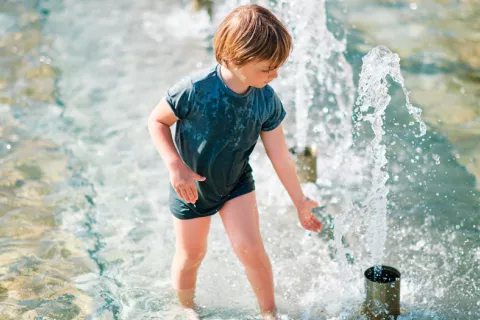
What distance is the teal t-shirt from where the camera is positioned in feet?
8.87

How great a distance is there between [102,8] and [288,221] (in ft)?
16.8

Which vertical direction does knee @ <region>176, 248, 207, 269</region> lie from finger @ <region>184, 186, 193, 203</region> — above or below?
below

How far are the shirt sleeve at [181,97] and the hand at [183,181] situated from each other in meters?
0.23

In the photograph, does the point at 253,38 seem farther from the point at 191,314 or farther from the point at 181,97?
the point at 191,314

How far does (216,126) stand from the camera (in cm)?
274

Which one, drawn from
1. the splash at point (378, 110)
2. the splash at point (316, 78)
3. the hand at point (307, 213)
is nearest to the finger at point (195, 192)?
the hand at point (307, 213)

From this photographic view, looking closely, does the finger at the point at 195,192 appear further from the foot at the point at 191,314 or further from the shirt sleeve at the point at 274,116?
the foot at the point at 191,314

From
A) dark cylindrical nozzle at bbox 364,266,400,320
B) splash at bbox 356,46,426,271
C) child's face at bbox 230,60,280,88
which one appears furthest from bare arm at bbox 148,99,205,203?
splash at bbox 356,46,426,271

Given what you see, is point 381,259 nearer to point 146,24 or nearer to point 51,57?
point 51,57

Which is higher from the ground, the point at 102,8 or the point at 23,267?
the point at 102,8

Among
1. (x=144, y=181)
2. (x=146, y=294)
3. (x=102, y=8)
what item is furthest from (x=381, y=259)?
(x=102, y=8)

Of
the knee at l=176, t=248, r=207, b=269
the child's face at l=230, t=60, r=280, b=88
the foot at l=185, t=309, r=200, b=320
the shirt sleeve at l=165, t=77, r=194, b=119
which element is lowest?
the foot at l=185, t=309, r=200, b=320

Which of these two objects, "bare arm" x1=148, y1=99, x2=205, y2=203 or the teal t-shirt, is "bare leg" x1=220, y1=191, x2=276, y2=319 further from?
"bare arm" x1=148, y1=99, x2=205, y2=203

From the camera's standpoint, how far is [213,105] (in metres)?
2.71
